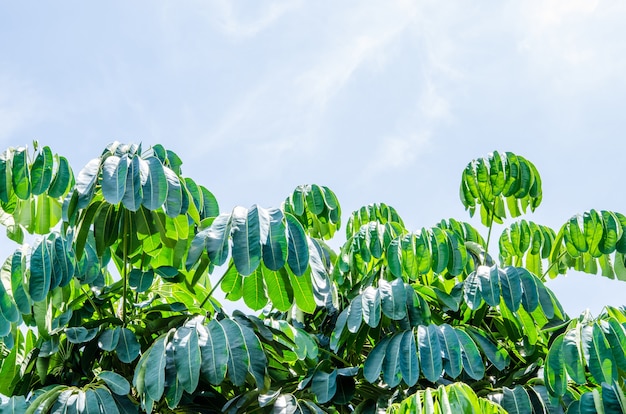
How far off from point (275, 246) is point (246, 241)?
10 cm

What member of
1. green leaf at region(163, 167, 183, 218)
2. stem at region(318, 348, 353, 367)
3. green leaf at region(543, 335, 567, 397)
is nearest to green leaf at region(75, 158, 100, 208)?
green leaf at region(163, 167, 183, 218)

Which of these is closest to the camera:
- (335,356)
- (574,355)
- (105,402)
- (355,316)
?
(574,355)

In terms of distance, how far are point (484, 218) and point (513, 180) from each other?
57 cm

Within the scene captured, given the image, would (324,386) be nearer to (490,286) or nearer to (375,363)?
(375,363)

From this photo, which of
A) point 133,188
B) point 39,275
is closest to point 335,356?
point 133,188

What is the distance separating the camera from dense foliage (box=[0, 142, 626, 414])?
2.69m

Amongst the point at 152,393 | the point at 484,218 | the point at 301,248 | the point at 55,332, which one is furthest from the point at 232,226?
the point at 484,218

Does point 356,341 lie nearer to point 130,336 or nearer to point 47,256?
point 130,336

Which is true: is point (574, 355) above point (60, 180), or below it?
below

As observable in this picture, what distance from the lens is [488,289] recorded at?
10.2ft

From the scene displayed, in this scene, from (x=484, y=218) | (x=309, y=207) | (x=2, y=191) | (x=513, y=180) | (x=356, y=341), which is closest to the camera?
(x=2, y=191)

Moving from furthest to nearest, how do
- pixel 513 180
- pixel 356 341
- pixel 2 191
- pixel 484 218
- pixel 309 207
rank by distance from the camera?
pixel 309 207 < pixel 484 218 < pixel 513 180 < pixel 356 341 < pixel 2 191

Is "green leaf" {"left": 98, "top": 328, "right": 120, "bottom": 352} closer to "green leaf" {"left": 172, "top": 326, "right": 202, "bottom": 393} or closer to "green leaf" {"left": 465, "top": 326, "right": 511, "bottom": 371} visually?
"green leaf" {"left": 172, "top": 326, "right": 202, "bottom": 393}

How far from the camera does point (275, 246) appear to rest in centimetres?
266
